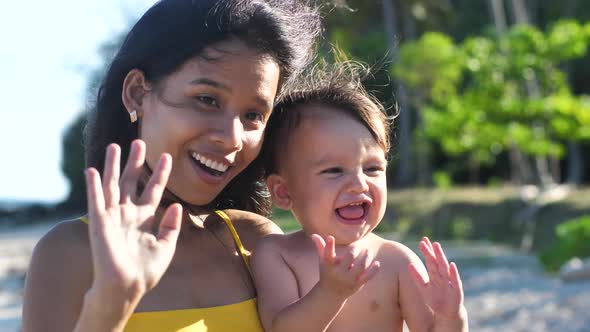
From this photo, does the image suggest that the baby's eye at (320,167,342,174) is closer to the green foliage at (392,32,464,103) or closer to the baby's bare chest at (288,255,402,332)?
the baby's bare chest at (288,255,402,332)

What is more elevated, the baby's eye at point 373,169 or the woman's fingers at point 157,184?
the woman's fingers at point 157,184

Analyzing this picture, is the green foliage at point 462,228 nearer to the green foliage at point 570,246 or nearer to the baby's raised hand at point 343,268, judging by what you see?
A: the green foliage at point 570,246

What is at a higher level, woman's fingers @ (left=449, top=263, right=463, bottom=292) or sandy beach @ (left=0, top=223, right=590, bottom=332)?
woman's fingers @ (left=449, top=263, right=463, bottom=292)

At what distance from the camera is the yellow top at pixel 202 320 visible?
205cm

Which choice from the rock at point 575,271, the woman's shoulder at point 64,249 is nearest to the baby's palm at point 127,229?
the woman's shoulder at point 64,249

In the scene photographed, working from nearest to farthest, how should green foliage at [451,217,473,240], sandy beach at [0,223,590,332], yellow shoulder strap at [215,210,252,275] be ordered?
yellow shoulder strap at [215,210,252,275] → sandy beach at [0,223,590,332] → green foliage at [451,217,473,240]

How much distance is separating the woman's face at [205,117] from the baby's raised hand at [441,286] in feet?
1.74

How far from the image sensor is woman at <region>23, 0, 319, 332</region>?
184 centimetres

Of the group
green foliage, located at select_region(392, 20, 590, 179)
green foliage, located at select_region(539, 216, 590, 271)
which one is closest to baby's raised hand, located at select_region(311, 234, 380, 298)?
green foliage, located at select_region(539, 216, 590, 271)

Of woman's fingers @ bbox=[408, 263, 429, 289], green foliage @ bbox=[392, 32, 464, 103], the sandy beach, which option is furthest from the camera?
green foliage @ bbox=[392, 32, 464, 103]

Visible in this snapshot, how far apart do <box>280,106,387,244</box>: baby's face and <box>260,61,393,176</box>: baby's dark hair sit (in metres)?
0.02

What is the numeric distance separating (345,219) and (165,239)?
28.5 inches

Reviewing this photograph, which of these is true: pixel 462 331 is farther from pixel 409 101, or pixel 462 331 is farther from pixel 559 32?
pixel 409 101

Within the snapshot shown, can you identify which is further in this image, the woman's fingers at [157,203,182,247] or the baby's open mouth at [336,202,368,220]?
the baby's open mouth at [336,202,368,220]
